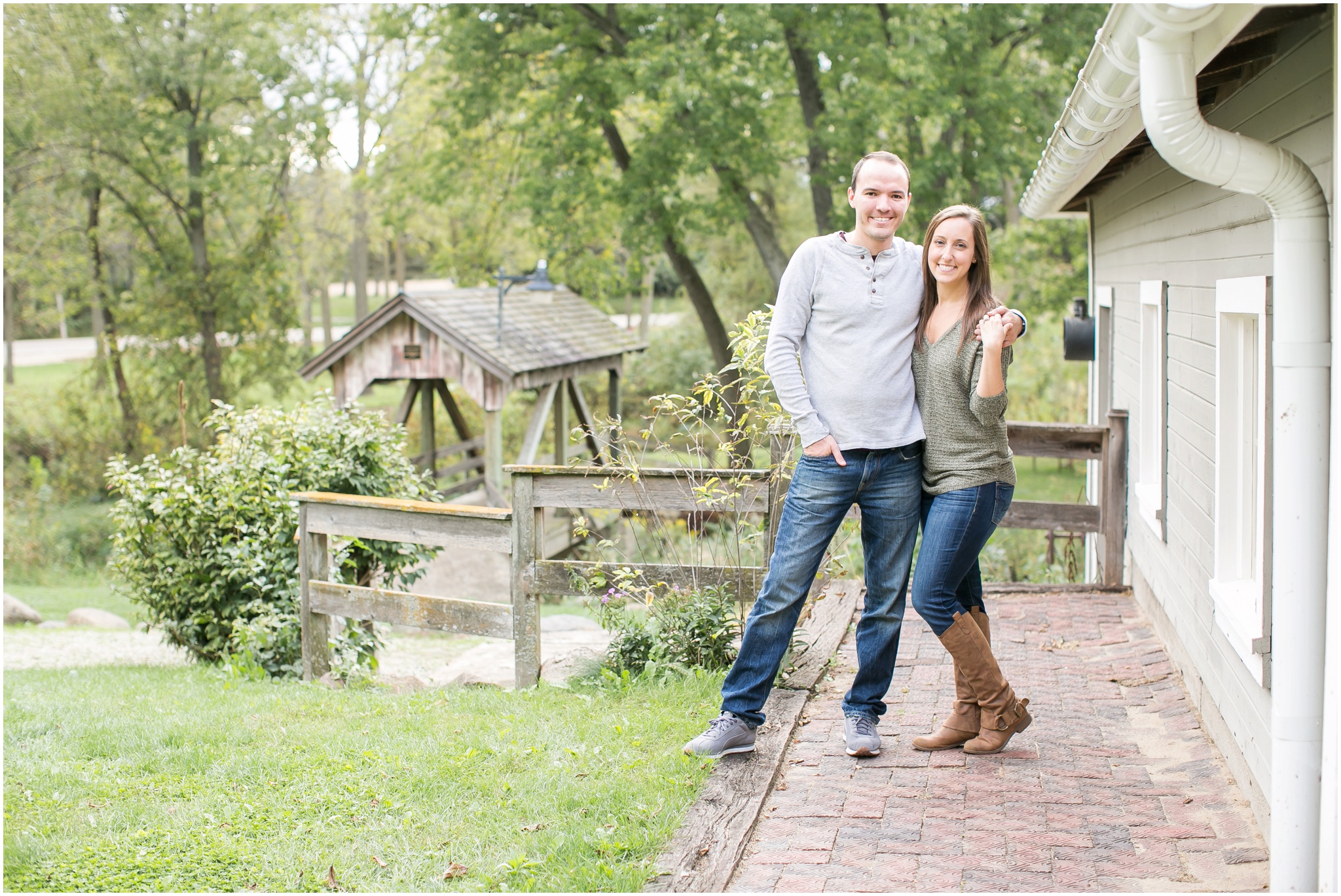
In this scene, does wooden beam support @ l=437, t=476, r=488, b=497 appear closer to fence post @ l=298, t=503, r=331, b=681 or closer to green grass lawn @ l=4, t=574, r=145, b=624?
green grass lawn @ l=4, t=574, r=145, b=624

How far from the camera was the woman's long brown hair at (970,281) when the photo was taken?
3707 millimetres

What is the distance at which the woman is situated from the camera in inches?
146

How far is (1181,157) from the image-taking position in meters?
2.90

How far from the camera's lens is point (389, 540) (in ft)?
20.9

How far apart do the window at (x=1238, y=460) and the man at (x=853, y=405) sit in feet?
3.27

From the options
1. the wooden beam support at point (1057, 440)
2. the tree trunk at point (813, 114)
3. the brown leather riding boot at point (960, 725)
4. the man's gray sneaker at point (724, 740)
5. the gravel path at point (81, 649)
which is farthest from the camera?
the tree trunk at point (813, 114)

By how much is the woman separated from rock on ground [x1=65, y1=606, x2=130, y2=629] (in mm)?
11436

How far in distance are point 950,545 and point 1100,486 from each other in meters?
3.94

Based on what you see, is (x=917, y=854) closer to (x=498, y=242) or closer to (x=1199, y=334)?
(x=1199, y=334)

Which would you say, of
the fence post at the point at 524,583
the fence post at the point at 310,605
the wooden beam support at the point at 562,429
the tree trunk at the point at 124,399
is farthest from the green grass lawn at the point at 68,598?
the fence post at the point at 524,583

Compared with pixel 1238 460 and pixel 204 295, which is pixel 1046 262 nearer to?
pixel 204 295

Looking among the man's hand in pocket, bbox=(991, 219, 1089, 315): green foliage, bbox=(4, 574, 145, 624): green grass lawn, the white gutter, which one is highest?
bbox=(991, 219, 1089, 315): green foliage

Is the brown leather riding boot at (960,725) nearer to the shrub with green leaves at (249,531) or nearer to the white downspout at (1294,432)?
the white downspout at (1294,432)

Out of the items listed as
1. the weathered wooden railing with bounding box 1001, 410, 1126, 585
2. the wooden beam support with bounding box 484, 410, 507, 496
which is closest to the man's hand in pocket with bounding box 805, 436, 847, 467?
the weathered wooden railing with bounding box 1001, 410, 1126, 585
